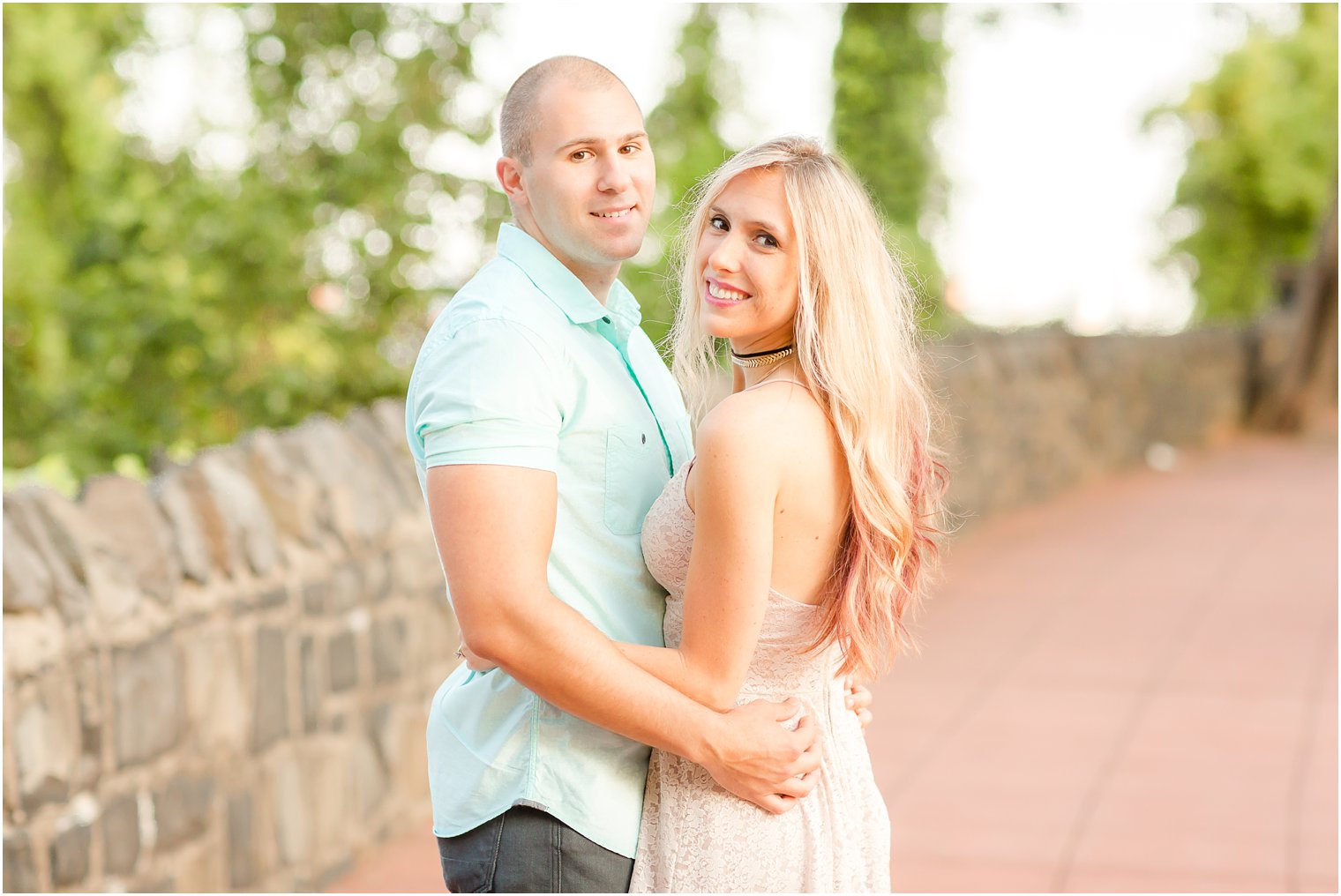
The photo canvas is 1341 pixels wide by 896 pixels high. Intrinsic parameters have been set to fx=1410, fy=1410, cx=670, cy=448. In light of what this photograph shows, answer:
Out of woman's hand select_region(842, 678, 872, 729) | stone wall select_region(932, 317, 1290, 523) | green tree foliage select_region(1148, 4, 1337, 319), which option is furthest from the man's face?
green tree foliage select_region(1148, 4, 1337, 319)

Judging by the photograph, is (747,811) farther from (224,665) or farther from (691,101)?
(691,101)

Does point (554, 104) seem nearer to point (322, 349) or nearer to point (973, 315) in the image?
point (322, 349)

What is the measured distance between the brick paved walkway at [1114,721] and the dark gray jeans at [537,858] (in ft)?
2.21

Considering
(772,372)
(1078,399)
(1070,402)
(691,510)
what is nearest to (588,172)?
(772,372)

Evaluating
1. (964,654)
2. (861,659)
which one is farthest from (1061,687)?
(861,659)

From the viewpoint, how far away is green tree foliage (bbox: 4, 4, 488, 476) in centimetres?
618

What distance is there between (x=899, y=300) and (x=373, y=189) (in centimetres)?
493

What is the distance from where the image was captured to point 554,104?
1.81m

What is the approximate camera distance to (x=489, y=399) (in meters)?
1.64

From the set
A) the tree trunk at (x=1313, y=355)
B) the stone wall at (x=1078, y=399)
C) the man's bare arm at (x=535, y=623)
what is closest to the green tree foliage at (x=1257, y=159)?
the tree trunk at (x=1313, y=355)

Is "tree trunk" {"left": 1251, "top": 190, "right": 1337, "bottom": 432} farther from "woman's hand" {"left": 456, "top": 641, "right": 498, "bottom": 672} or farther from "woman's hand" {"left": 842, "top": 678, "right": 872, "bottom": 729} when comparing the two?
"woman's hand" {"left": 456, "top": 641, "right": 498, "bottom": 672}

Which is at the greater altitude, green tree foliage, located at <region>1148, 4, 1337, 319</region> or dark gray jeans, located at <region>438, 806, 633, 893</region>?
green tree foliage, located at <region>1148, 4, 1337, 319</region>

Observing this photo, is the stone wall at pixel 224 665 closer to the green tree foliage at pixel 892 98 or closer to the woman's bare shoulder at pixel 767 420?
the woman's bare shoulder at pixel 767 420

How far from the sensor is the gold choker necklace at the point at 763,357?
6.06ft
